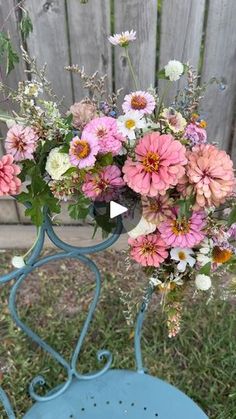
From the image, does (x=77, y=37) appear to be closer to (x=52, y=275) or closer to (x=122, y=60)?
(x=122, y=60)

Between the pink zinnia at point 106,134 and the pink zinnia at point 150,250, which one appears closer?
the pink zinnia at point 106,134

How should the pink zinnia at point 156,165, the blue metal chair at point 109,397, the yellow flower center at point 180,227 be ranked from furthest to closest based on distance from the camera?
the blue metal chair at point 109,397, the yellow flower center at point 180,227, the pink zinnia at point 156,165

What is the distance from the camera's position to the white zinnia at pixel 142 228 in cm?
105

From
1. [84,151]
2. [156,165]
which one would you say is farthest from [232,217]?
[84,151]

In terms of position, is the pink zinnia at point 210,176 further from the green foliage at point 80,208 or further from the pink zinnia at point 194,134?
the green foliage at point 80,208

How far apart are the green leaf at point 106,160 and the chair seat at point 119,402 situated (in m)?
0.69

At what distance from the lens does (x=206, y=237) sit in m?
1.11

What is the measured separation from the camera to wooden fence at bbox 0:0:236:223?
1913 millimetres

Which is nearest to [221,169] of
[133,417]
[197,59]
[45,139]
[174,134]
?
[174,134]

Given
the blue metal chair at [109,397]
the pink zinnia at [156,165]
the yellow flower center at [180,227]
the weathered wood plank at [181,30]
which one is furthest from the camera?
the weathered wood plank at [181,30]

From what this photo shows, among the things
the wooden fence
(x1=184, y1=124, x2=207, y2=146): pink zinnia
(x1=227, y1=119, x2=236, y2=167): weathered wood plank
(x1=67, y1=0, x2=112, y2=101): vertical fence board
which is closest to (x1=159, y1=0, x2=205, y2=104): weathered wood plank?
the wooden fence

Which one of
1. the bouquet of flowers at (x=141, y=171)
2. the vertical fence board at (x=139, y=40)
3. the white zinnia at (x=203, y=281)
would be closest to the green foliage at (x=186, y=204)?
the bouquet of flowers at (x=141, y=171)

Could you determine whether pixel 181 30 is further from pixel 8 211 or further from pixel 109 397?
pixel 109 397

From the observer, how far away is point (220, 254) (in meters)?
1.12
